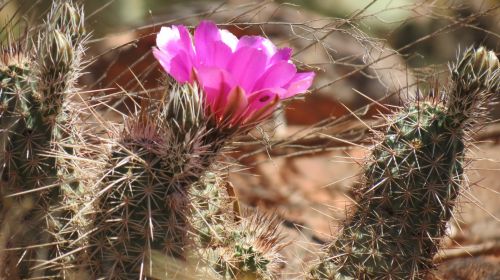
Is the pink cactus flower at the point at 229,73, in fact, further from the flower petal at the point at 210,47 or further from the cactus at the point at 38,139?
the cactus at the point at 38,139

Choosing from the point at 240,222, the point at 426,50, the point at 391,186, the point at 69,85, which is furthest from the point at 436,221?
the point at 426,50

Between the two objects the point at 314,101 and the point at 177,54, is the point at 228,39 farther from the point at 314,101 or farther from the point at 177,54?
the point at 314,101

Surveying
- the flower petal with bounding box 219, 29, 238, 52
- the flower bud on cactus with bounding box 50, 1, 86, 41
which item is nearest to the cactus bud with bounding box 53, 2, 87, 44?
the flower bud on cactus with bounding box 50, 1, 86, 41

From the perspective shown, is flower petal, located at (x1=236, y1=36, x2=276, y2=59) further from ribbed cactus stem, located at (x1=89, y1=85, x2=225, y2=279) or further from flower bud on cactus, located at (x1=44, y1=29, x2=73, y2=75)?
flower bud on cactus, located at (x1=44, y1=29, x2=73, y2=75)

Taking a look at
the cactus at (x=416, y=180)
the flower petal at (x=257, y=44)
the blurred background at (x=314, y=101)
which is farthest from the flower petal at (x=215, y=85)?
the blurred background at (x=314, y=101)

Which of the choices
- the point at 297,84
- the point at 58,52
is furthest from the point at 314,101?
the point at 58,52

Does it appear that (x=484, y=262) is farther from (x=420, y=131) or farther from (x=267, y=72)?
(x=267, y=72)
